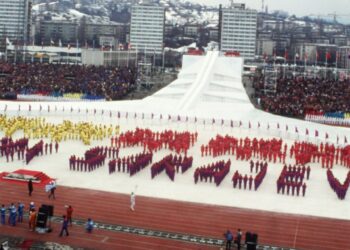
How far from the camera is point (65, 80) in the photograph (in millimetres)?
55688

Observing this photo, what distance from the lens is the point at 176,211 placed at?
16828mm

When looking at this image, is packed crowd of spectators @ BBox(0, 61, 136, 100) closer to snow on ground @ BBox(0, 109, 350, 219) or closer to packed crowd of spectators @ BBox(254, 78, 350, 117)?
packed crowd of spectators @ BBox(254, 78, 350, 117)

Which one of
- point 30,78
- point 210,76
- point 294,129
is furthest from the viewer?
point 30,78

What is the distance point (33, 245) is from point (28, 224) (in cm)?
154

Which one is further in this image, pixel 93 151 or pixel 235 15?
pixel 235 15

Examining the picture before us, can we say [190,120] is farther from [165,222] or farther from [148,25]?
[148,25]

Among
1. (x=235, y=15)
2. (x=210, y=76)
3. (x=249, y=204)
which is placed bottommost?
(x=249, y=204)

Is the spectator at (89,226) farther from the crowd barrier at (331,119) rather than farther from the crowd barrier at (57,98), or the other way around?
the crowd barrier at (57,98)

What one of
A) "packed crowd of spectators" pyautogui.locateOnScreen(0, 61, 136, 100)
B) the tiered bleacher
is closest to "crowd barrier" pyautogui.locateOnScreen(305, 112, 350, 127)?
the tiered bleacher

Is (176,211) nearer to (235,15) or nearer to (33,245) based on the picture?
(33,245)

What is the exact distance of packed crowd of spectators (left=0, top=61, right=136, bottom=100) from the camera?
49.7 m

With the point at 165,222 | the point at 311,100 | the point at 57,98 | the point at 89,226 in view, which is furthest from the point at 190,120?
the point at 89,226

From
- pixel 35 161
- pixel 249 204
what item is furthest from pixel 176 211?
pixel 35 161

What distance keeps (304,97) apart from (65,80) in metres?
23.5
